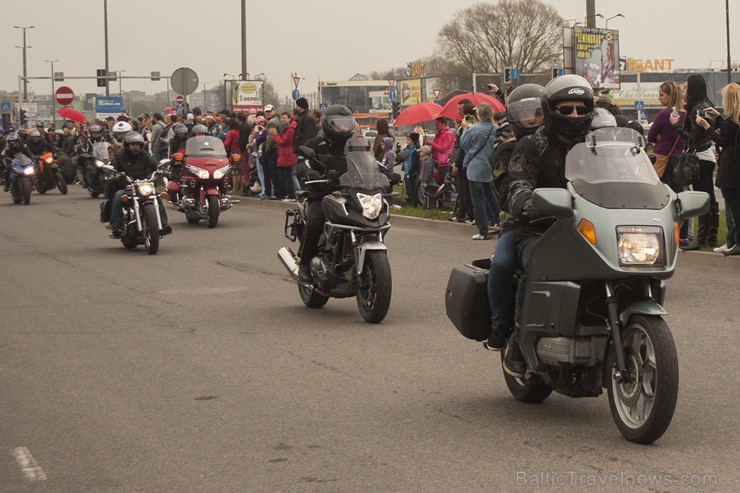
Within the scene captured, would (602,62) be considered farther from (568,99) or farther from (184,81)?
(568,99)

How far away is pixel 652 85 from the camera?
131625 millimetres

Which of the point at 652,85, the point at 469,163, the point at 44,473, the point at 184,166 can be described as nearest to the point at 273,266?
the point at 469,163

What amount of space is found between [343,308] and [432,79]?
103837 mm

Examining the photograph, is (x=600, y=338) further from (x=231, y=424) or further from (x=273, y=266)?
(x=273, y=266)

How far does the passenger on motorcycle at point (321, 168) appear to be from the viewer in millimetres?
11766

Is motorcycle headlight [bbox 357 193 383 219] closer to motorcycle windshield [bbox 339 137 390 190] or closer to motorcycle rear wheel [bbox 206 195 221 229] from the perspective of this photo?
motorcycle windshield [bbox 339 137 390 190]

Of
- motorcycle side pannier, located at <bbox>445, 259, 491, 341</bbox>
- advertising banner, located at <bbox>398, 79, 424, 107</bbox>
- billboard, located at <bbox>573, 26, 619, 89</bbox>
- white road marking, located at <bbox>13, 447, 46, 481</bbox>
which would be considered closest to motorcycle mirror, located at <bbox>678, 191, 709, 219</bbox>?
motorcycle side pannier, located at <bbox>445, 259, 491, 341</bbox>

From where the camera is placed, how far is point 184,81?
35750mm

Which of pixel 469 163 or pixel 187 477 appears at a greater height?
pixel 469 163

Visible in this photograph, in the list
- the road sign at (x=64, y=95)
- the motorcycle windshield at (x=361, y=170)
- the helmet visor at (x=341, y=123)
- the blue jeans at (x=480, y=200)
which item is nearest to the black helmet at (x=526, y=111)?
the motorcycle windshield at (x=361, y=170)

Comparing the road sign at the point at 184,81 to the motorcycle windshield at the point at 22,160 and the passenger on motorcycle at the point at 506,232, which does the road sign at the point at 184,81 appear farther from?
the passenger on motorcycle at the point at 506,232

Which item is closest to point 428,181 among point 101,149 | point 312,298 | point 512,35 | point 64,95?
point 101,149

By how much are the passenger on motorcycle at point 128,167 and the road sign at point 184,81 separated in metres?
17.4

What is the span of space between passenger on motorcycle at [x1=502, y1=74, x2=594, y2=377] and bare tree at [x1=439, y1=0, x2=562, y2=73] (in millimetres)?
100034
